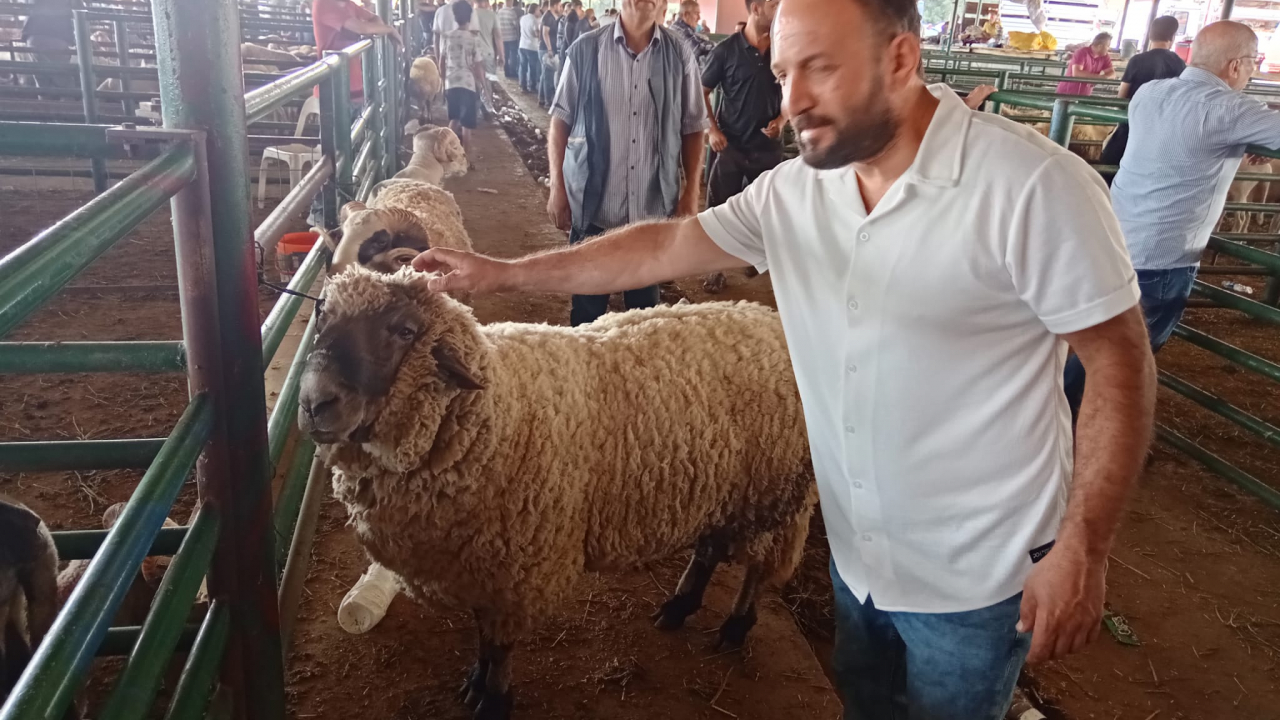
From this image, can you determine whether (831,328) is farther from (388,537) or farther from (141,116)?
(141,116)

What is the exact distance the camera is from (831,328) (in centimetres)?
167

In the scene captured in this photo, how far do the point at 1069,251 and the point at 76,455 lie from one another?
182 centimetres

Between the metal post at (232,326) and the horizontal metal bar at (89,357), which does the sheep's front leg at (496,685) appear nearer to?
the metal post at (232,326)

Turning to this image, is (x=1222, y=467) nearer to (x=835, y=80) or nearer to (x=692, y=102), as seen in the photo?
(x=692, y=102)

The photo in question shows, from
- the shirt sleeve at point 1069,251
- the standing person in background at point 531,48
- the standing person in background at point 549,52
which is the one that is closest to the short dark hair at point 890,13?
the shirt sleeve at point 1069,251

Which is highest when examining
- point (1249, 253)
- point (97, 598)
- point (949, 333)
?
point (949, 333)

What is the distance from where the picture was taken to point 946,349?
1505 mm

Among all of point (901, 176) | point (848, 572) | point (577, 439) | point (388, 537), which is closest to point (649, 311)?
point (577, 439)

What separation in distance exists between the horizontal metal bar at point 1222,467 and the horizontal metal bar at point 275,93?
472 cm

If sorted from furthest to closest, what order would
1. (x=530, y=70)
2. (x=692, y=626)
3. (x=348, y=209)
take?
(x=530, y=70), (x=348, y=209), (x=692, y=626)

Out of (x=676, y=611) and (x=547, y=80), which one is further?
(x=547, y=80)

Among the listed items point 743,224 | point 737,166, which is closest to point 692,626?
point 743,224

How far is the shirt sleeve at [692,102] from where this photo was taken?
436 centimetres

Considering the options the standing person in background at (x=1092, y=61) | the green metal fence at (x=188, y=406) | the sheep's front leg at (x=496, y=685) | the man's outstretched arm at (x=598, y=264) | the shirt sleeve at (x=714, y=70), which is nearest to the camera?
the green metal fence at (x=188, y=406)
